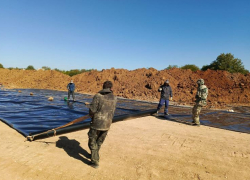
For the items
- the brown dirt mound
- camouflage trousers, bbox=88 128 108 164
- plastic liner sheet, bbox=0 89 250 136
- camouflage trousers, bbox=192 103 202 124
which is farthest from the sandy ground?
the brown dirt mound

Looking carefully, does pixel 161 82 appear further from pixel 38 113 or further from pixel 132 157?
pixel 132 157

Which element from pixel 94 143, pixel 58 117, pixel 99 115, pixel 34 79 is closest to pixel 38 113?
pixel 58 117

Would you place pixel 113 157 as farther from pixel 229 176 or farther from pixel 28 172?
pixel 229 176

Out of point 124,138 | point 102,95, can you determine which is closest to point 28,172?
point 102,95

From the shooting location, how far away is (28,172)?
3.22m

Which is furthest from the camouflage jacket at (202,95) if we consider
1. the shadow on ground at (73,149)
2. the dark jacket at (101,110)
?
the shadow on ground at (73,149)

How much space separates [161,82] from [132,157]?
20698 millimetres

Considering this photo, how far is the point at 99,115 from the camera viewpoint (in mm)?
3365

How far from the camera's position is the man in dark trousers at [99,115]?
11.0 ft

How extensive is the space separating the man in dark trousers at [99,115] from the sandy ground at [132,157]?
1.49 ft

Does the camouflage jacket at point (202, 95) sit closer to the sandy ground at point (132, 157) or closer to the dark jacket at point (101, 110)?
the sandy ground at point (132, 157)

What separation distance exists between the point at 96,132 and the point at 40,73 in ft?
147

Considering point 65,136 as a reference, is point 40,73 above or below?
above

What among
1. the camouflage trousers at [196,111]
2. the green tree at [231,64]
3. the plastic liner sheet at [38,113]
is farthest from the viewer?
the green tree at [231,64]
